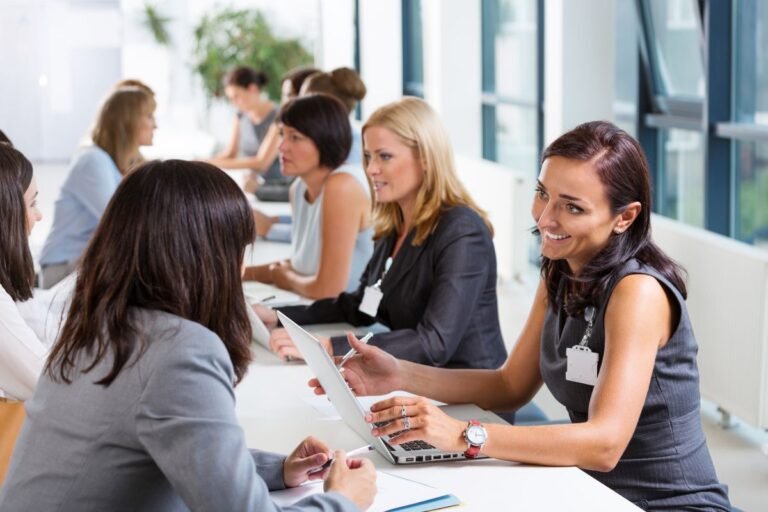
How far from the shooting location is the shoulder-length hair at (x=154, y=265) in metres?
1.44

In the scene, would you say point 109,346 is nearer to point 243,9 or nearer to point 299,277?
point 299,277

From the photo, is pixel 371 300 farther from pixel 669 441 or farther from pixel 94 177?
pixel 94 177

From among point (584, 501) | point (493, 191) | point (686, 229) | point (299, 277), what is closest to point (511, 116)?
point (493, 191)

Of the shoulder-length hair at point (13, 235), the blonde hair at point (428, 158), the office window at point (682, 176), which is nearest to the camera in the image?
the shoulder-length hair at point (13, 235)

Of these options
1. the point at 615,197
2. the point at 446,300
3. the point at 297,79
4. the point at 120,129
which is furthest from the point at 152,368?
the point at 297,79

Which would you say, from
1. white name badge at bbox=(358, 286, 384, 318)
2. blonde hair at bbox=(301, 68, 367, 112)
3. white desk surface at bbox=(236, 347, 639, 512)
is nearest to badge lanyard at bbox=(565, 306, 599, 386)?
white desk surface at bbox=(236, 347, 639, 512)

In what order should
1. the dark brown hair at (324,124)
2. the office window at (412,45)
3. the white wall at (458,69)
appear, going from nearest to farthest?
the dark brown hair at (324,124)
the white wall at (458,69)
the office window at (412,45)

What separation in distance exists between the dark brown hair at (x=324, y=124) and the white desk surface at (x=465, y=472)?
164 cm

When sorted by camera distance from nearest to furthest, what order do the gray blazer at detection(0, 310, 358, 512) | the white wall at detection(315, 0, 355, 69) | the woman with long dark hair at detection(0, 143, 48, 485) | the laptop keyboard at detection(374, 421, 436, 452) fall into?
the gray blazer at detection(0, 310, 358, 512) < the laptop keyboard at detection(374, 421, 436, 452) < the woman with long dark hair at detection(0, 143, 48, 485) < the white wall at detection(315, 0, 355, 69)

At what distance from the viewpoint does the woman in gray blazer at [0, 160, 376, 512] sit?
1.37 m

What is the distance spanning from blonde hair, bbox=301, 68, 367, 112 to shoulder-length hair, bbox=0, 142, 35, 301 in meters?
3.10

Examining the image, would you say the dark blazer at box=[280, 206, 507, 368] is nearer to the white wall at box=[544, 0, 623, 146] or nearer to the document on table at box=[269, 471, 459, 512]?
the document on table at box=[269, 471, 459, 512]

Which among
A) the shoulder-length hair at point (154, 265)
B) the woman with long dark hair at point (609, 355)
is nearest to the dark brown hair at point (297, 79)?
the woman with long dark hair at point (609, 355)

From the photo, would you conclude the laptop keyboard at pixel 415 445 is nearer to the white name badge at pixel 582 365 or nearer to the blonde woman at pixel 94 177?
the white name badge at pixel 582 365
